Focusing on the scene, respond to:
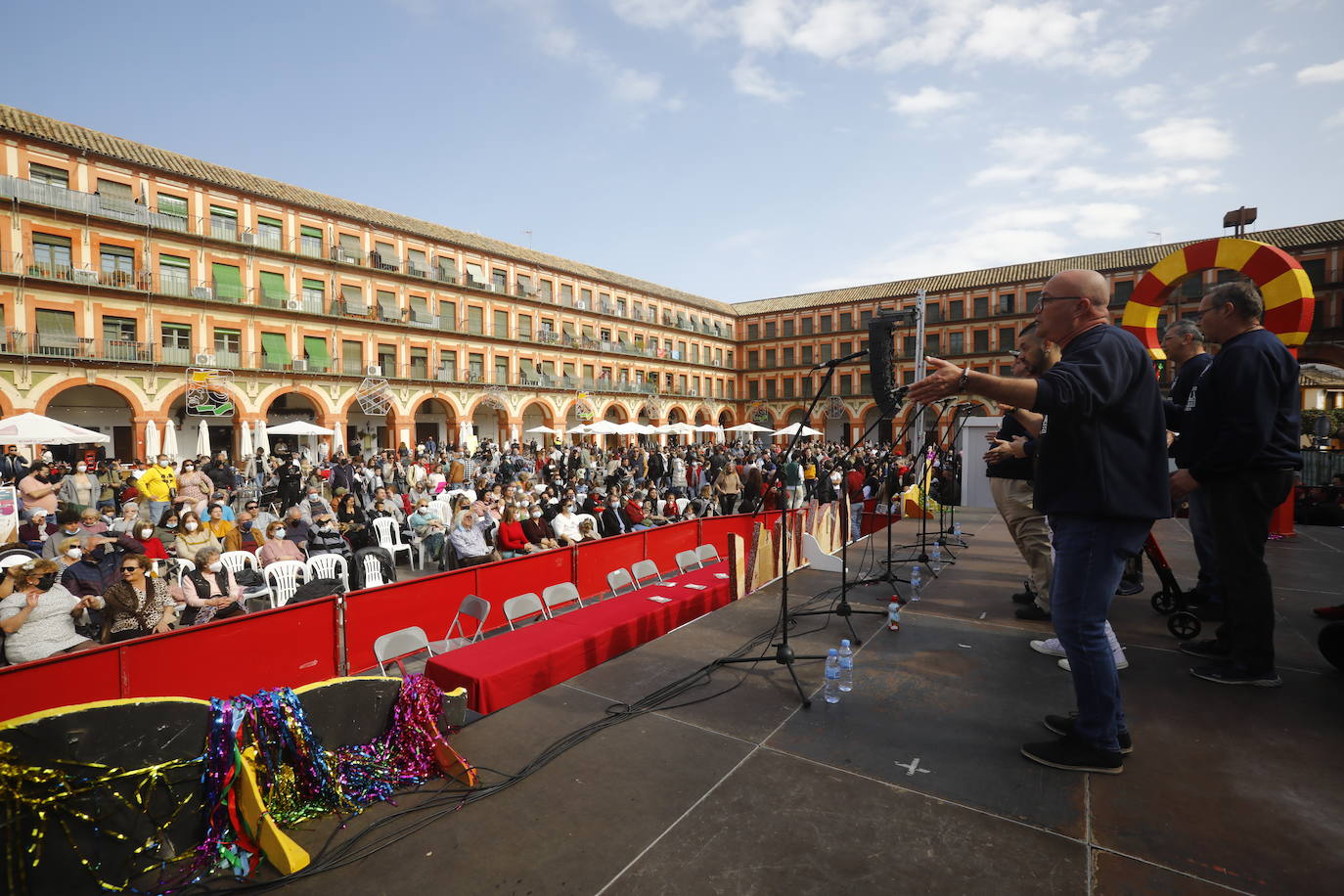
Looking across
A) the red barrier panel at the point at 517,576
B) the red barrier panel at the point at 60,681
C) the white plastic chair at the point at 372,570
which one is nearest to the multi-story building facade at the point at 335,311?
the red barrier panel at the point at 517,576

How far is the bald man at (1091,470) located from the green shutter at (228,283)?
1236 inches

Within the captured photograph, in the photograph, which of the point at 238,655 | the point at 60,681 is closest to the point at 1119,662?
the point at 238,655

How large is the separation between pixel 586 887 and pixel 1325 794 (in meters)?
2.89

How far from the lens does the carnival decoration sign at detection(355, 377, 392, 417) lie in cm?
2145

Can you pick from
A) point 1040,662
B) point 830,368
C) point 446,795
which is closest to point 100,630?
point 446,795

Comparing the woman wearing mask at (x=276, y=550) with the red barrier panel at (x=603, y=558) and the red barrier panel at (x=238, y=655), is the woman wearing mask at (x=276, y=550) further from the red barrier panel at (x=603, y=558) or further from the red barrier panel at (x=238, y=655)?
the red barrier panel at (x=603, y=558)

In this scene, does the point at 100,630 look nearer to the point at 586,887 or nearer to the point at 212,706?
the point at 212,706

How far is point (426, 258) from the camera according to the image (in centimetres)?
3300

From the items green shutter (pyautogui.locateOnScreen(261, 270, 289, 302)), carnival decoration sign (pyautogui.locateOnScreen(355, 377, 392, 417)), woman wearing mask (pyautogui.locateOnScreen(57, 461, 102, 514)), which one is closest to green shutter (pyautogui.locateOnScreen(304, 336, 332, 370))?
green shutter (pyautogui.locateOnScreen(261, 270, 289, 302))

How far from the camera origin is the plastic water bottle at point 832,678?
351 cm

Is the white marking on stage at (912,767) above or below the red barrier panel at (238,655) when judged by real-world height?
above

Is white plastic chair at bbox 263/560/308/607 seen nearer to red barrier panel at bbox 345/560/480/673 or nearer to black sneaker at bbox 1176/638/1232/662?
red barrier panel at bbox 345/560/480/673

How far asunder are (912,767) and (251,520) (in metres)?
10.3

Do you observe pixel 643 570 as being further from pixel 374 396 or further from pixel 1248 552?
pixel 374 396
